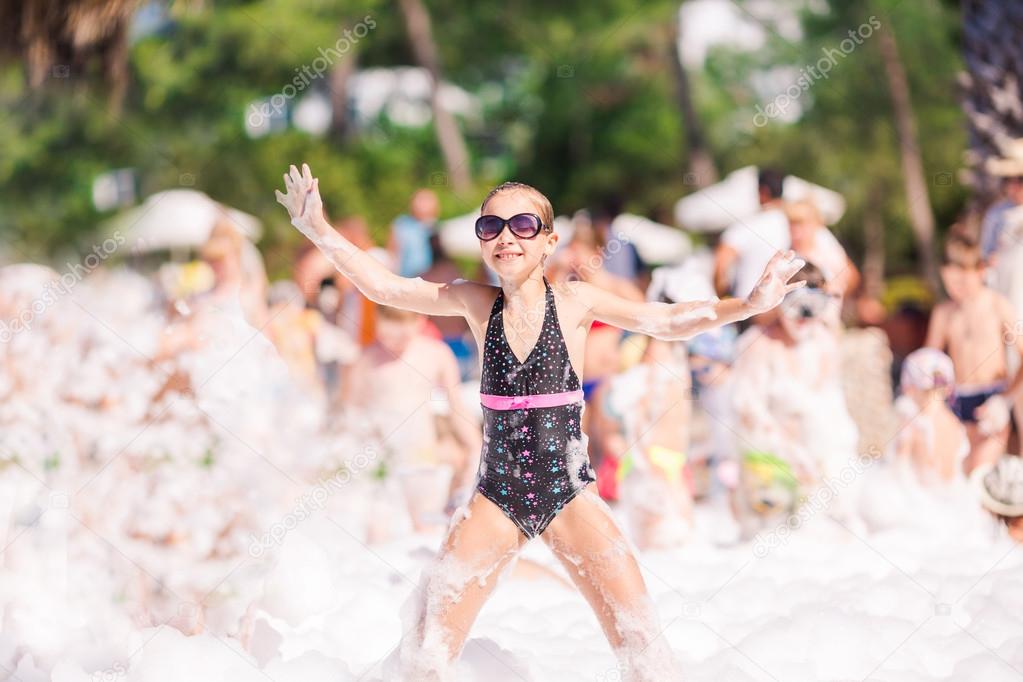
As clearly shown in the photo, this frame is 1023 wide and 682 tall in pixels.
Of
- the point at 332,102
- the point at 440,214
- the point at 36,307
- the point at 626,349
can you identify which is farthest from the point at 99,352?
the point at 332,102

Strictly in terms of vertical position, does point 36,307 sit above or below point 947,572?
above

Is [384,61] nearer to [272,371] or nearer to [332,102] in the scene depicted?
[332,102]

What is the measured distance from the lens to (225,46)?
19.7 metres

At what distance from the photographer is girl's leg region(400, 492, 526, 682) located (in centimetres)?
309

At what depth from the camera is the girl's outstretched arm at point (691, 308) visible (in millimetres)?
3186

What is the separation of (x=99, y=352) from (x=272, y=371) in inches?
27.0

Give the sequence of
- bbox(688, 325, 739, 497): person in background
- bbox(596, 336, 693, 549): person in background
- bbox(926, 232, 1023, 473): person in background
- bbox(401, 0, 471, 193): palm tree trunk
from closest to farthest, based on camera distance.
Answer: bbox(596, 336, 693, 549): person in background
bbox(926, 232, 1023, 473): person in background
bbox(688, 325, 739, 497): person in background
bbox(401, 0, 471, 193): palm tree trunk

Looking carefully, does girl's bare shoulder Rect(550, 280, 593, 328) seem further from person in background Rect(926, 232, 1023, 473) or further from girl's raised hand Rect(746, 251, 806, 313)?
person in background Rect(926, 232, 1023, 473)

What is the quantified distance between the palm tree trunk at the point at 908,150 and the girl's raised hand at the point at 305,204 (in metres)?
18.1

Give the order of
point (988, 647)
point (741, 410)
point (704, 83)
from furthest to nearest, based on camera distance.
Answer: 1. point (704, 83)
2. point (741, 410)
3. point (988, 647)

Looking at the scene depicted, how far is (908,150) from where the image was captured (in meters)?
21.3

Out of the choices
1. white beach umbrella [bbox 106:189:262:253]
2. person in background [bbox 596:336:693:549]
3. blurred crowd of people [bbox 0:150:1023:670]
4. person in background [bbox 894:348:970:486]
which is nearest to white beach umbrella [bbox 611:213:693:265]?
white beach umbrella [bbox 106:189:262:253]

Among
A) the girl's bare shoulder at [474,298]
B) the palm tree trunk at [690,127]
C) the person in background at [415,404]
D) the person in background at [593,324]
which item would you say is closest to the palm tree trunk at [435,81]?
the palm tree trunk at [690,127]

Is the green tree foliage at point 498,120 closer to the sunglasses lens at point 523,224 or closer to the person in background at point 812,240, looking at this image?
the person in background at point 812,240
